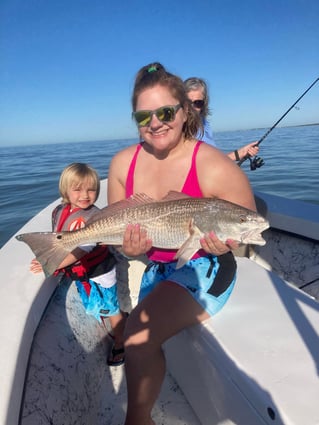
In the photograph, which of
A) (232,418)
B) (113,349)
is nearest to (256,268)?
(232,418)

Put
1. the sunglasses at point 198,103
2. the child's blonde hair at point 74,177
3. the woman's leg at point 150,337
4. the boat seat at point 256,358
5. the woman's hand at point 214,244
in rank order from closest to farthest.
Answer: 1. the boat seat at point 256,358
2. the woman's leg at point 150,337
3. the woman's hand at point 214,244
4. the child's blonde hair at point 74,177
5. the sunglasses at point 198,103

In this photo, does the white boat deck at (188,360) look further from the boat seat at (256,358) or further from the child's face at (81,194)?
the child's face at (81,194)

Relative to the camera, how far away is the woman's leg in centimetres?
200

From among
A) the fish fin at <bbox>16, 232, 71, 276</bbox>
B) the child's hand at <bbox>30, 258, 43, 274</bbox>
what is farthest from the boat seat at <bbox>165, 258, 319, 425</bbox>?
the child's hand at <bbox>30, 258, 43, 274</bbox>

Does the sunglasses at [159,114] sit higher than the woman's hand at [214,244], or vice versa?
the sunglasses at [159,114]

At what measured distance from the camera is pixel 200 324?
215 cm

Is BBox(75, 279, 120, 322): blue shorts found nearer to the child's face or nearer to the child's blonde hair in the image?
the child's face

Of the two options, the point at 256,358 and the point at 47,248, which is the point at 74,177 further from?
the point at 256,358

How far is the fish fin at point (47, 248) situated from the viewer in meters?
2.38

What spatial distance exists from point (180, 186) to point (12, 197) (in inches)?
428

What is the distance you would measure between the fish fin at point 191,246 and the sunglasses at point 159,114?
2.89 ft

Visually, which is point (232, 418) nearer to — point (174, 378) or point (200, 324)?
point (200, 324)

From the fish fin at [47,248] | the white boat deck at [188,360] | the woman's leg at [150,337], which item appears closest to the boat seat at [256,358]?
the white boat deck at [188,360]

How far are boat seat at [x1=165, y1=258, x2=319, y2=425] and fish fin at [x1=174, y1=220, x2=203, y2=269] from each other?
0.49 meters
